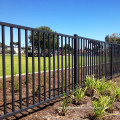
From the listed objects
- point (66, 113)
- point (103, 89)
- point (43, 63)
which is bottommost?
point (66, 113)

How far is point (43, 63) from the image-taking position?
3787mm

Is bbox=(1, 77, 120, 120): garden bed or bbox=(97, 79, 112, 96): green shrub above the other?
bbox=(97, 79, 112, 96): green shrub

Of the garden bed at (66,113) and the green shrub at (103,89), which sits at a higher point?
the green shrub at (103,89)

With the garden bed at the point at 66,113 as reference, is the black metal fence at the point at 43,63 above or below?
above

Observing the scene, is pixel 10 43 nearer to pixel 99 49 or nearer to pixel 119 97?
pixel 119 97

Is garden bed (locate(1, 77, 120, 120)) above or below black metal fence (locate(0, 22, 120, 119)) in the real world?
below

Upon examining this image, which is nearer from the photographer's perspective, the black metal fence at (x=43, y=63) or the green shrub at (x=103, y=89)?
the black metal fence at (x=43, y=63)

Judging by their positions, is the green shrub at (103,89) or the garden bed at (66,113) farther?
the green shrub at (103,89)

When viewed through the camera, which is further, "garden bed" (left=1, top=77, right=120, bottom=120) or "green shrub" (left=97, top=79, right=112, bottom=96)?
"green shrub" (left=97, top=79, right=112, bottom=96)

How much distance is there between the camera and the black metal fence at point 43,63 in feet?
9.13

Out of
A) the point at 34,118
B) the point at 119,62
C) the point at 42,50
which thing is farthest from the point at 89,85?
the point at 119,62

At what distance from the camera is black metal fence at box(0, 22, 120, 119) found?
2.78m

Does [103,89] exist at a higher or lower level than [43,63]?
lower

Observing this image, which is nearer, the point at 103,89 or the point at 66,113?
the point at 66,113
